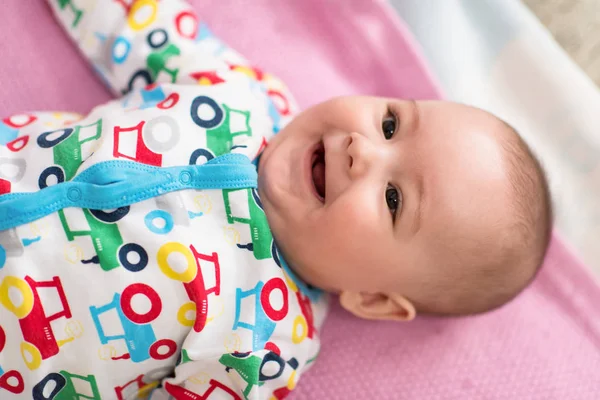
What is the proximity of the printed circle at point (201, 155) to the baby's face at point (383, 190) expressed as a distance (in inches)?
4.3

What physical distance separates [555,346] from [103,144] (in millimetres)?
1064

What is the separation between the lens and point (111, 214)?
95 centimetres

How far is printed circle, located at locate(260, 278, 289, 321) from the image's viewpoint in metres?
1.03

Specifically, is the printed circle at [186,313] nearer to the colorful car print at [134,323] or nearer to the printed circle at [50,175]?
the colorful car print at [134,323]

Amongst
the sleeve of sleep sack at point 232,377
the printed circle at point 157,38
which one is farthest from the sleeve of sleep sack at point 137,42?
the sleeve of sleep sack at point 232,377

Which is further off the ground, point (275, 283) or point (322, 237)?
point (322, 237)

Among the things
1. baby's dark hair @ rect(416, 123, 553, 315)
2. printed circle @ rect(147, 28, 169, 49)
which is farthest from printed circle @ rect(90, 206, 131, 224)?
baby's dark hair @ rect(416, 123, 553, 315)

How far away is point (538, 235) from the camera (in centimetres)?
103

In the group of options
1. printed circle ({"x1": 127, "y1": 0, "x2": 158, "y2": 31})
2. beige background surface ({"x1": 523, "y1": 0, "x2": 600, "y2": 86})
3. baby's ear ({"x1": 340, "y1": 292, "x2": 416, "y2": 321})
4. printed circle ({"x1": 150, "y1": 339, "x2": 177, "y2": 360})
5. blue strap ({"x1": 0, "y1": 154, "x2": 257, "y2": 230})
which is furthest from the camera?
beige background surface ({"x1": 523, "y1": 0, "x2": 600, "y2": 86})

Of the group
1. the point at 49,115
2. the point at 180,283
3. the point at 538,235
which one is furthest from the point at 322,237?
the point at 49,115

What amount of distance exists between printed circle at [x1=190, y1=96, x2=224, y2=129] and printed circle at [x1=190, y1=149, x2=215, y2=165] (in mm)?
54

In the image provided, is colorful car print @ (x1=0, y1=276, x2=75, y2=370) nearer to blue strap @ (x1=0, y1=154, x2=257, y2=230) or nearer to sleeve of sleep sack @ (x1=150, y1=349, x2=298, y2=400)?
blue strap @ (x1=0, y1=154, x2=257, y2=230)

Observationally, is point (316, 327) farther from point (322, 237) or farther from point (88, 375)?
point (88, 375)

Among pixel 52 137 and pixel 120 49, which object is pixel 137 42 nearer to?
pixel 120 49
